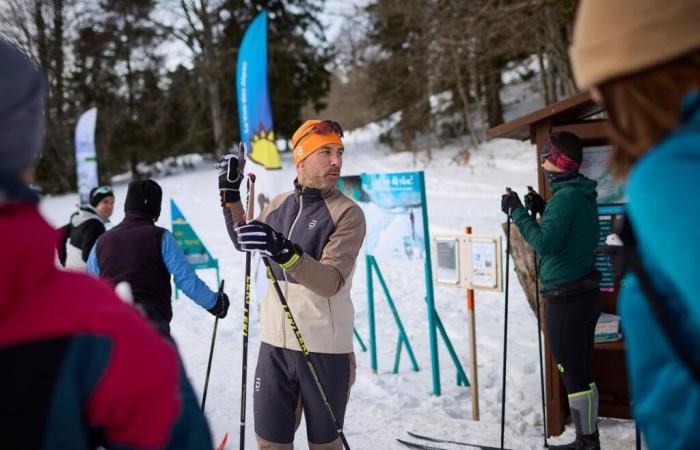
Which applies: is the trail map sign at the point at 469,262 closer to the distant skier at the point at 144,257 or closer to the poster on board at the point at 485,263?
the poster on board at the point at 485,263

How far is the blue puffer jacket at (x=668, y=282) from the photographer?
879 millimetres

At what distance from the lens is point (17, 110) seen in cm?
96

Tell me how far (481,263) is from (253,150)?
336cm

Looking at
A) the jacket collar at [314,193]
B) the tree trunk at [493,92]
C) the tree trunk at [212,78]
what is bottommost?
the jacket collar at [314,193]

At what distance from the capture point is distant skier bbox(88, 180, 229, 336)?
3.32 m

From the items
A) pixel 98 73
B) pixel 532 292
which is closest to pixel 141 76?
pixel 98 73

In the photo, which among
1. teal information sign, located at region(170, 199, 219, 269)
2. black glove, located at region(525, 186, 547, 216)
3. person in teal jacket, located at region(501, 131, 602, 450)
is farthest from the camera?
teal information sign, located at region(170, 199, 219, 269)

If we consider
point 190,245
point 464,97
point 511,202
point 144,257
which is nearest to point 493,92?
point 464,97

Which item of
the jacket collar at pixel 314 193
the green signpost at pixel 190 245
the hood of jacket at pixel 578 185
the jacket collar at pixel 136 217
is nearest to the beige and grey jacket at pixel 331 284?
the jacket collar at pixel 314 193

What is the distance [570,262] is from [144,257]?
8.60 feet

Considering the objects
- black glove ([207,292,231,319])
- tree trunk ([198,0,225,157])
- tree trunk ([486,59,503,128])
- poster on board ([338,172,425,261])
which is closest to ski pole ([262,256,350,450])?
black glove ([207,292,231,319])

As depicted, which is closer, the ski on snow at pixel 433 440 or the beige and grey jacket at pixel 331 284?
the beige and grey jacket at pixel 331 284

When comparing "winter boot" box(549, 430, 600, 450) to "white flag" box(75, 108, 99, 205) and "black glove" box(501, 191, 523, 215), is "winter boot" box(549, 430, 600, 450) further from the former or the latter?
"white flag" box(75, 108, 99, 205)

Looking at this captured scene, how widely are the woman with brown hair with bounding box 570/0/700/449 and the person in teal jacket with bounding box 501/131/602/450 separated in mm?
2463
